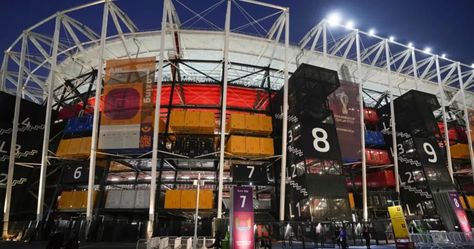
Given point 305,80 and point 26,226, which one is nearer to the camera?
point 26,226

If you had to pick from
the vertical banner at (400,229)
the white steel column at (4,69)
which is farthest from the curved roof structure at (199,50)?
the vertical banner at (400,229)

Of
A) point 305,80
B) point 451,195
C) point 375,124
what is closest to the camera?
point 451,195

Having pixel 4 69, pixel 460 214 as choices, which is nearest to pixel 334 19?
pixel 460 214

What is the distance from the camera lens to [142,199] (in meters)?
30.1

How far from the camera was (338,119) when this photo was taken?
33.9 m

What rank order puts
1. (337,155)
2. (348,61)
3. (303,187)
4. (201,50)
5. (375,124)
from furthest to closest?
(375,124) → (348,61) → (201,50) → (337,155) → (303,187)

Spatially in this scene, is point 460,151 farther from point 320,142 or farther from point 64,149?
point 64,149

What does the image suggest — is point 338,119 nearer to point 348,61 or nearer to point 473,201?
point 348,61

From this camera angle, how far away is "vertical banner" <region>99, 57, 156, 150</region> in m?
27.5

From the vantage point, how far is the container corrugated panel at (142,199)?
97.8 feet

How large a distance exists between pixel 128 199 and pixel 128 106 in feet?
30.8

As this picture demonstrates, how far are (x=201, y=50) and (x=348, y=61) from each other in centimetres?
2030

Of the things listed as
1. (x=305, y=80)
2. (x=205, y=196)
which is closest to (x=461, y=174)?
(x=305, y=80)

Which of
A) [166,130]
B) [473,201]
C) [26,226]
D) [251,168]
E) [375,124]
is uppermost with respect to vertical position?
[375,124]
